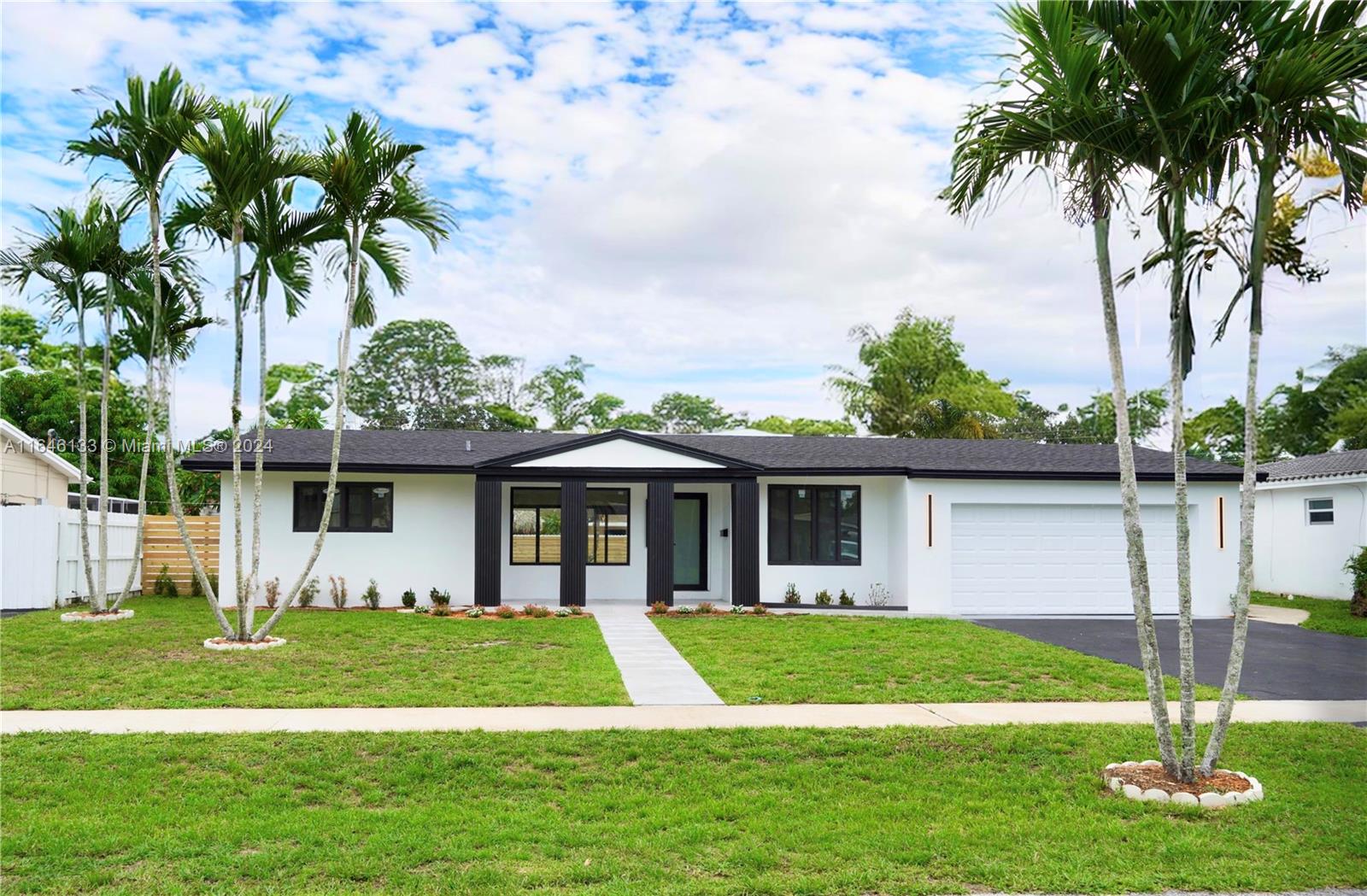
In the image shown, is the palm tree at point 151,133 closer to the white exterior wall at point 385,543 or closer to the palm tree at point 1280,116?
the white exterior wall at point 385,543

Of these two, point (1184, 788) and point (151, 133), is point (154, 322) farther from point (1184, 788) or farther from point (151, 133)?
point (1184, 788)

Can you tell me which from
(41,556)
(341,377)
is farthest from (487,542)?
(41,556)

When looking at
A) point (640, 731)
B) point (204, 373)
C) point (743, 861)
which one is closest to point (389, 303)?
point (204, 373)

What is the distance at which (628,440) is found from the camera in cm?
1819

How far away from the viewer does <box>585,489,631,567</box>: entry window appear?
63.0ft

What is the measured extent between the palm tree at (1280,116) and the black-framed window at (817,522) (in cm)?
1201

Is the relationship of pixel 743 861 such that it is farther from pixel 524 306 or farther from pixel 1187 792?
pixel 524 306

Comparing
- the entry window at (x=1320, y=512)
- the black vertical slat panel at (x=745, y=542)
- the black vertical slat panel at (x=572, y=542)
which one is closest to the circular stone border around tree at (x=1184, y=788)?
the black vertical slat panel at (x=745, y=542)

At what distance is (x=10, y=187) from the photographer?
48.1 ft

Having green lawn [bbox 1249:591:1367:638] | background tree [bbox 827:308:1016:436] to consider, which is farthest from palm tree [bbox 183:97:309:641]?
background tree [bbox 827:308:1016:436]

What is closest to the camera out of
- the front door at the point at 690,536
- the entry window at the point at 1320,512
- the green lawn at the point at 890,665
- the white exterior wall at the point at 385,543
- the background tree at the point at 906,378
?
the green lawn at the point at 890,665

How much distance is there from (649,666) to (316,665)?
398cm

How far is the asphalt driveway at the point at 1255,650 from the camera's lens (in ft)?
35.0

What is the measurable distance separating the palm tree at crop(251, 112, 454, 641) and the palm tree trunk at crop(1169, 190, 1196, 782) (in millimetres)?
9528
